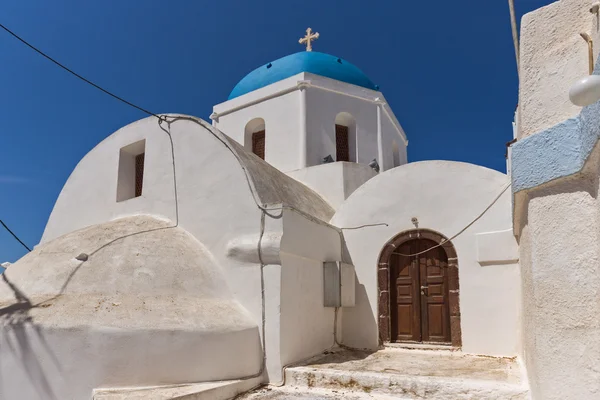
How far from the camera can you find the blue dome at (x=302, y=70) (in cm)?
1117

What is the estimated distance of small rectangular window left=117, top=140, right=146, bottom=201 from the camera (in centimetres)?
801

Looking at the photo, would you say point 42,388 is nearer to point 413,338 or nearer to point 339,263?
point 339,263

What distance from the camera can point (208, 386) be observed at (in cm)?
489

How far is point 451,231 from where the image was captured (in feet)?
23.7

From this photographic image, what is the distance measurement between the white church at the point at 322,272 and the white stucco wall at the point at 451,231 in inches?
1.0

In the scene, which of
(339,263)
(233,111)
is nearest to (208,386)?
(339,263)

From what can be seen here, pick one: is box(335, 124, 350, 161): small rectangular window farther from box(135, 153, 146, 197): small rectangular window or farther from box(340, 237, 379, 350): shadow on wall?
box(135, 153, 146, 197): small rectangular window

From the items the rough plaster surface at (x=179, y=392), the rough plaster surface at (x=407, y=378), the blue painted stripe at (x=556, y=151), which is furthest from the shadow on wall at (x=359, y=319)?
the blue painted stripe at (x=556, y=151)

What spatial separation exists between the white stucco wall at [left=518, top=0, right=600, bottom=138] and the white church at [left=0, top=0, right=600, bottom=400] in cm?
1

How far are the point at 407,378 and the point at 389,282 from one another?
97.4 inches

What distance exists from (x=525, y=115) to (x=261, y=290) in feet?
12.1

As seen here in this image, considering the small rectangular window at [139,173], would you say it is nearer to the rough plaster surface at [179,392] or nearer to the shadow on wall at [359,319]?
the shadow on wall at [359,319]

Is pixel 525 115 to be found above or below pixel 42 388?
above

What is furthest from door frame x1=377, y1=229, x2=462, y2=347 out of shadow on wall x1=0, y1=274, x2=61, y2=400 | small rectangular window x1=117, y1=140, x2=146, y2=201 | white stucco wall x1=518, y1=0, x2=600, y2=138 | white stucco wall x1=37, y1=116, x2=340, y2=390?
shadow on wall x1=0, y1=274, x2=61, y2=400
